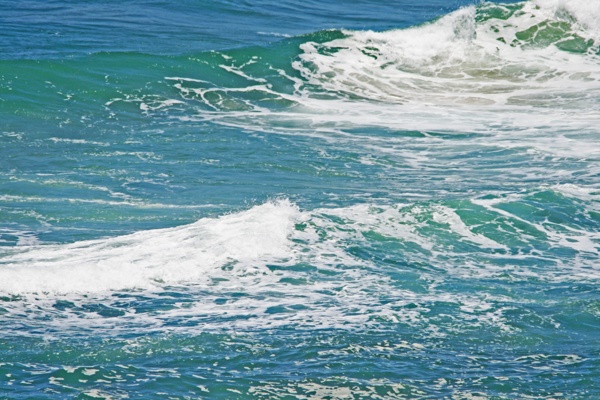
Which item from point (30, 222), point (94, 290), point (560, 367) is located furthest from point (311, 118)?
point (560, 367)

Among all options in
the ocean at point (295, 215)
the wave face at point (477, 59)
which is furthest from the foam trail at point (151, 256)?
the wave face at point (477, 59)

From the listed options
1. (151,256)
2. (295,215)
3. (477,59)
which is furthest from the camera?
(477,59)

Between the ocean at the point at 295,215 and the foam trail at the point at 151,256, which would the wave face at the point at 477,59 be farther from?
the foam trail at the point at 151,256

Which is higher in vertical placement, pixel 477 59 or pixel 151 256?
pixel 477 59

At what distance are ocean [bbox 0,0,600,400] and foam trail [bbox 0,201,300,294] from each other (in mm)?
29

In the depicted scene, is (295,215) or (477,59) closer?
(295,215)

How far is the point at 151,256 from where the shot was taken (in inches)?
340

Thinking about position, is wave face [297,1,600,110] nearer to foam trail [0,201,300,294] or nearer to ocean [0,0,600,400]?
ocean [0,0,600,400]

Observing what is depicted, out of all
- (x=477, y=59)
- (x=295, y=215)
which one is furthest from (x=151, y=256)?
(x=477, y=59)

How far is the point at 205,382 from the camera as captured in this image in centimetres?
584

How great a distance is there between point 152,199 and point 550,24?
15771 millimetres

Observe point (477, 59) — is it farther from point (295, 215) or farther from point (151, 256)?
point (151, 256)

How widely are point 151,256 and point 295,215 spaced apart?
6.27 feet

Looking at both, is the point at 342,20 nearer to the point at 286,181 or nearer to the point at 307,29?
the point at 307,29
